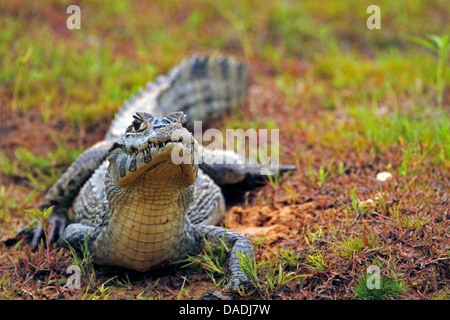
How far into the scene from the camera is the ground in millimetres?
3137

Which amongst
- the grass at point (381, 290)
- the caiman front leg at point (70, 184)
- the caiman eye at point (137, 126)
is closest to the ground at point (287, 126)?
the grass at point (381, 290)

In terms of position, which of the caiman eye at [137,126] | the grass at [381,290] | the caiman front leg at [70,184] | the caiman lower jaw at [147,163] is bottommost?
the grass at [381,290]

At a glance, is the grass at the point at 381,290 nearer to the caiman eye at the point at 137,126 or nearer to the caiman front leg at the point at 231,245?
the caiman front leg at the point at 231,245

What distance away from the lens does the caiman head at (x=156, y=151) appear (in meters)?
2.64

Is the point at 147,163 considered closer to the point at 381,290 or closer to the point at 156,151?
the point at 156,151

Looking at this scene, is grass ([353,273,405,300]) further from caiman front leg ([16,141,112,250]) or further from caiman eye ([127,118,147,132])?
caiman front leg ([16,141,112,250])

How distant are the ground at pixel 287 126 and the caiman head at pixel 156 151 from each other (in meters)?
0.74

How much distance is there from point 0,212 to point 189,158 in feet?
7.54

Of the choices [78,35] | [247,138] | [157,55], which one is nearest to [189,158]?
[247,138]

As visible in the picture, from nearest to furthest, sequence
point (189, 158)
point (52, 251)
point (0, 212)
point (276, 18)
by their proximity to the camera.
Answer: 1. point (189, 158)
2. point (52, 251)
3. point (0, 212)
4. point (276, 18)

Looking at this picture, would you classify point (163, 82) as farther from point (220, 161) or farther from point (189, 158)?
point (189, 158)

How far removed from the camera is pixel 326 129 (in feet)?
17.1
